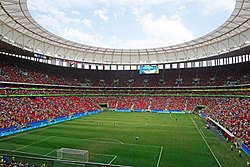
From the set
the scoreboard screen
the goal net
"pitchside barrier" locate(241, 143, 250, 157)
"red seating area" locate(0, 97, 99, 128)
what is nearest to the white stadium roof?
the scoreboard screen

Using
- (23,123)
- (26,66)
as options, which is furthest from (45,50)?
(23,123)

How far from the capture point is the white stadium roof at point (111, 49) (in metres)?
30.1

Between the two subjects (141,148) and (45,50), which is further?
(45,50)

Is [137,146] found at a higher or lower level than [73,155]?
lower

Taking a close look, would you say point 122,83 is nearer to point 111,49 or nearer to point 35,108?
point 111,49

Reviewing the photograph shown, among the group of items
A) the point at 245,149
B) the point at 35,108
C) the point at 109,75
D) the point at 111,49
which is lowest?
the point at 245,149

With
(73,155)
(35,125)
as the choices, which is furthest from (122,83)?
(73,155)

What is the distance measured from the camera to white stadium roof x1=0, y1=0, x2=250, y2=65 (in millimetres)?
30109

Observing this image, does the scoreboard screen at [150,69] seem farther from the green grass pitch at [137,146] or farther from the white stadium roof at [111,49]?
the green grass pitch at [137,146]

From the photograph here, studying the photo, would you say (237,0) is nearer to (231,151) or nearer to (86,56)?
(231,151)

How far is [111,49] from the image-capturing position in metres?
57.4

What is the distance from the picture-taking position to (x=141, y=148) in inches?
840

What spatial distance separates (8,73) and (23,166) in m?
39.8

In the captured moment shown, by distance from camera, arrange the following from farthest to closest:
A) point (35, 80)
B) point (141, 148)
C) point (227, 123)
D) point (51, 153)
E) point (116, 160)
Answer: point (35, 80)
point (227, 123)
point (141, 148)
point (51, 153)
point (116, 160)
